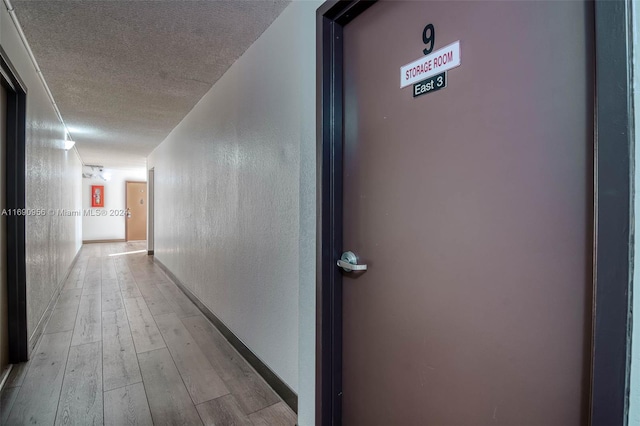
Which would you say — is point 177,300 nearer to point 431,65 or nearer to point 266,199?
point 266,199

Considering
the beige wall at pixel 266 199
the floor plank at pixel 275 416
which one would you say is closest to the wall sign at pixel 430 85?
the beige wall at pixel 266 199

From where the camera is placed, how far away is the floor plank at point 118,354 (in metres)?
2.08

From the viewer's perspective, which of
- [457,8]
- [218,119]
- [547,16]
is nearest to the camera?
[547,16]

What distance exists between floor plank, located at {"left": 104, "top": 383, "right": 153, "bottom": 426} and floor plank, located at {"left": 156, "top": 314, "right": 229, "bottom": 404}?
10.1 inches

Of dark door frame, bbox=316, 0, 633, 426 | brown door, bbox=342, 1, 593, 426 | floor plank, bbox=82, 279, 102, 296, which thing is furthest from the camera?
floor plank, bbox=82, 279, 102, 296

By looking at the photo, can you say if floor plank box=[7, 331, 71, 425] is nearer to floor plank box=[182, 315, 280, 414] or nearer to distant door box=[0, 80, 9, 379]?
distant door box=[0, 80, 9, 379]

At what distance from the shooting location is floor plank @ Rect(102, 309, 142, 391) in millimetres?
2076

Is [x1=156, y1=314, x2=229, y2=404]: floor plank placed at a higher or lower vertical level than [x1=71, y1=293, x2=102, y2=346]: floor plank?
lower

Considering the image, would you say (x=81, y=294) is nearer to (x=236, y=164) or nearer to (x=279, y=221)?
(x=236, y=164)

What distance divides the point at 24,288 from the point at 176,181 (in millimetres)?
2612

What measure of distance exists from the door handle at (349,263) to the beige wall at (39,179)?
7.38 feet

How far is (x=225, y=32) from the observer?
208 cm

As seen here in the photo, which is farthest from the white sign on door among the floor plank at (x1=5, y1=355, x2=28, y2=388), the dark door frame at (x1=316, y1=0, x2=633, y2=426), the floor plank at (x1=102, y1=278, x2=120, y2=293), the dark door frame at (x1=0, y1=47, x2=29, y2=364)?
the floor plank at (x1=102, y1=278, x2=120, y2=293)

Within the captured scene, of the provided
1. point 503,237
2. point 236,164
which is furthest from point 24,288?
point 503,237
